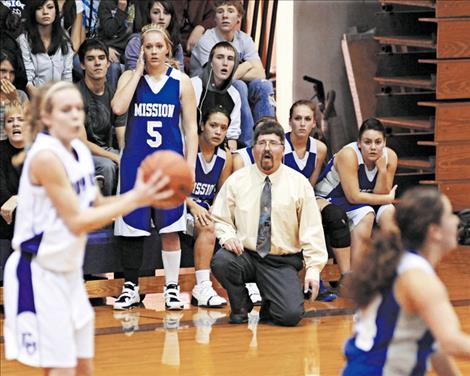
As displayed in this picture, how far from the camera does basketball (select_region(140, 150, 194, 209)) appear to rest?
3670 millimetres

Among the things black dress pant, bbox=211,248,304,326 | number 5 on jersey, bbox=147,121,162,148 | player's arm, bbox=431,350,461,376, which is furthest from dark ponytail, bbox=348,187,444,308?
number 5 on jersey, bbox=147,121,162,148

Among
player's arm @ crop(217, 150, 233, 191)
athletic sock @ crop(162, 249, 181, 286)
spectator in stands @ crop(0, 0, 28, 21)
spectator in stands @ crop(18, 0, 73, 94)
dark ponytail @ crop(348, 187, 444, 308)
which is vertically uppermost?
spectator in stands @ crop(0, 0, 28, 21)

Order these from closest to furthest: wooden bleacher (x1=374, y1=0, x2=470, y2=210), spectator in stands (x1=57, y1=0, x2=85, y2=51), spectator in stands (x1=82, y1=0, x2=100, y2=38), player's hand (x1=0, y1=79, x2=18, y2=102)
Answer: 1. player's hand (x1=0, y1=79, x2=18, y2=102)
2. spectator in stands (x1=57, y1=0, x2=85, y2=51)
3. spectator in stands (x1=82, y1=0, x2=100, y2=38)
4. wooden bleacher (x1=374, y1=0, x2=470, y2=210)

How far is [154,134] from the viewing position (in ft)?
22.1

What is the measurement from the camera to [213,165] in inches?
277

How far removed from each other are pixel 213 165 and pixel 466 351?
397cm

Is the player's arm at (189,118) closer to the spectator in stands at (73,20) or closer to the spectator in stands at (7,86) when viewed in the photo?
the spectator in stands at (7,86)

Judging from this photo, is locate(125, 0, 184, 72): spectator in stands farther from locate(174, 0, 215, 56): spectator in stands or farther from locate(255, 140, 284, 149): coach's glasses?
locate(255, 140, 284, 149): coach's glasses

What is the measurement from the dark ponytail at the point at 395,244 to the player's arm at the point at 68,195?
66 centimetres

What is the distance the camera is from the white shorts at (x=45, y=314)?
12.6 ft

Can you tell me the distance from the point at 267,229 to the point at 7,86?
1.84 meters

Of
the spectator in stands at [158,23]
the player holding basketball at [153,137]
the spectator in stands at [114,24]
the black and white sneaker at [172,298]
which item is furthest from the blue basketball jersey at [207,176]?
the spectator in stands at [114,24]

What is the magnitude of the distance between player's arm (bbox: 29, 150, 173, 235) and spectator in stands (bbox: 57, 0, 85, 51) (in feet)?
14.1

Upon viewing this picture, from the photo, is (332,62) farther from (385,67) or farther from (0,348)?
(0,348)
